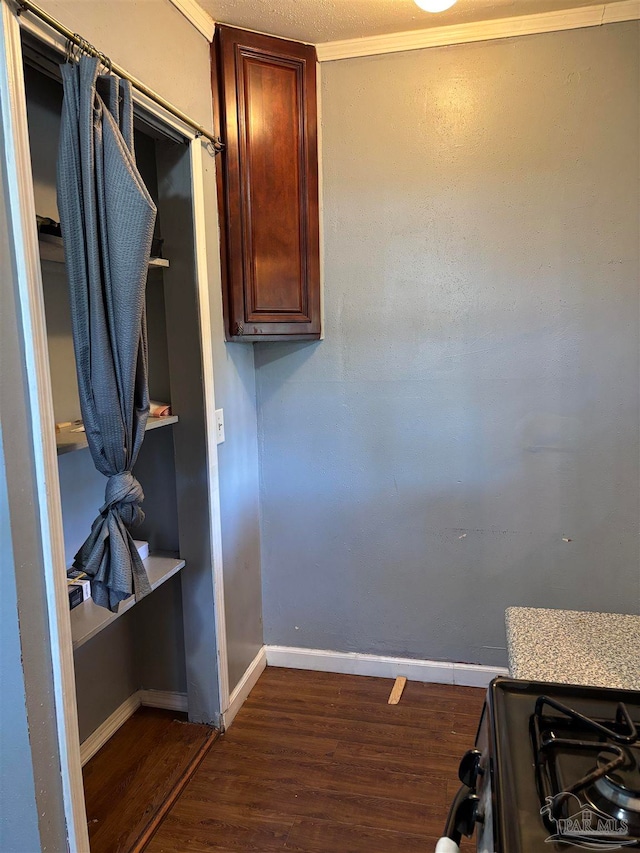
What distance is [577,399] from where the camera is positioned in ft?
7.29

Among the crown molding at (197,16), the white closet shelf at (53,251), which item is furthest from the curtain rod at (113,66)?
the white closet shelf at (53,251)

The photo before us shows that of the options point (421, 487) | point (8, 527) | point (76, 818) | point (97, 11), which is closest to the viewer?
point (8, 527)

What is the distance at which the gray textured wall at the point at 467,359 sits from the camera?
6.98ft

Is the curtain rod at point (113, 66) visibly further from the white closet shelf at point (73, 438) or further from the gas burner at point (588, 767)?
the gas burner at point (588, 767)

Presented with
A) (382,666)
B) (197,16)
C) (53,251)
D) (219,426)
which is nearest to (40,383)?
(53,251)

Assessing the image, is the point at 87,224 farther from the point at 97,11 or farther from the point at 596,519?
the point at 596,519

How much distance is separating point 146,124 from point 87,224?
1.88 feet

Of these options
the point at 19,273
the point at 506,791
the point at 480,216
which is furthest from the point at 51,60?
the point at 506,791

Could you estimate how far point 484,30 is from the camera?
2.10m

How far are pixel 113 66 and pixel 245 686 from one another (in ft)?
7.19

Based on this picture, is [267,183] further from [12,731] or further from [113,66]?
[12,731]

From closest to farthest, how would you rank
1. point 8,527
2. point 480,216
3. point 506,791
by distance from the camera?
point 506,791, point 8,527, point 480,216

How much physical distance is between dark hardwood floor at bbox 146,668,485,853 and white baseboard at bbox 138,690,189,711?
0.23 metres

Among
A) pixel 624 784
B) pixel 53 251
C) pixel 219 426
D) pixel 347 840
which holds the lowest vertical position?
pixel 347 840
